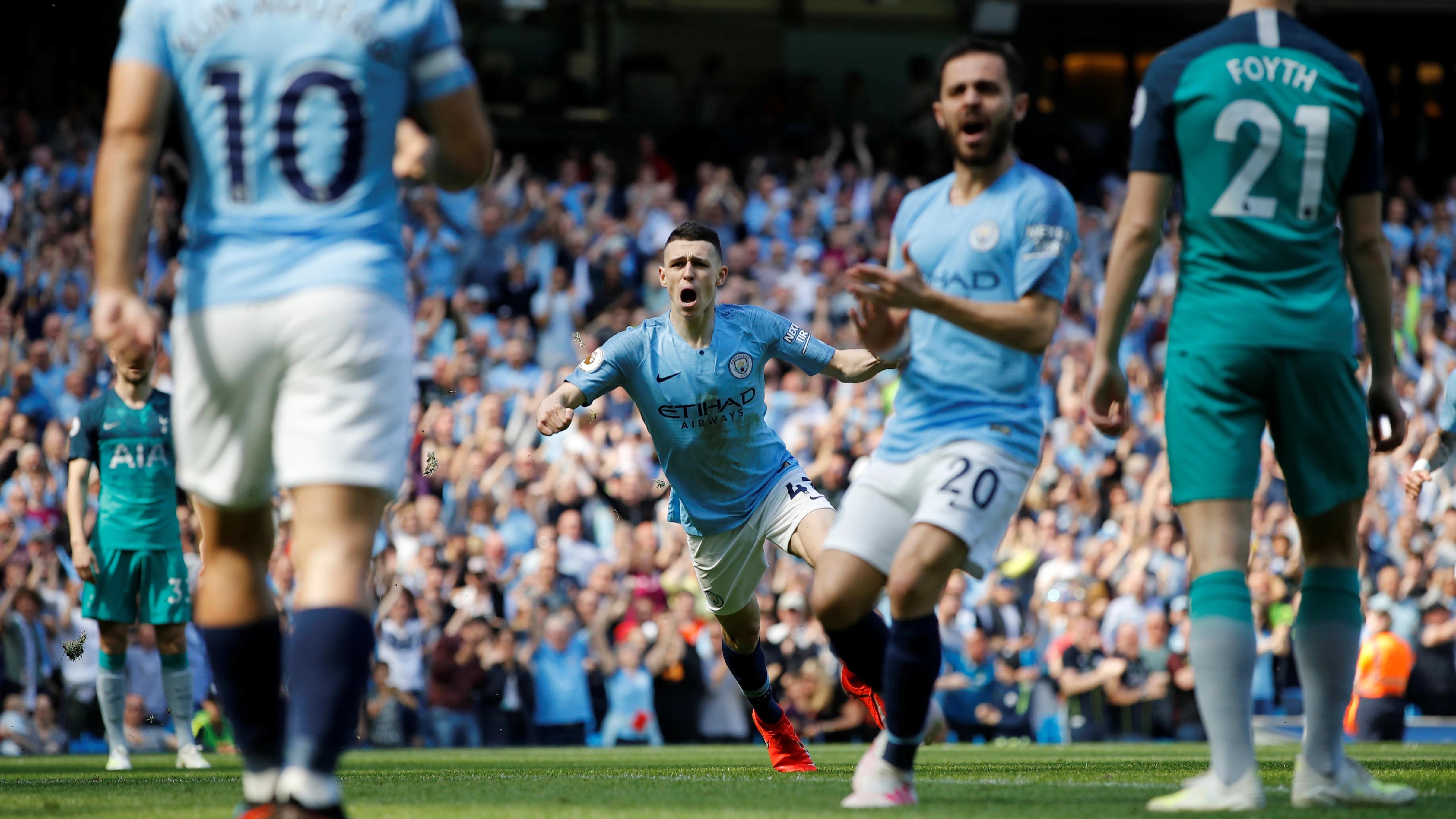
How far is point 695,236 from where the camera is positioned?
27.7ft

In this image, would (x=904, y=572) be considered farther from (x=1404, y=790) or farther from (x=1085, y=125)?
(x=1085, y=125)

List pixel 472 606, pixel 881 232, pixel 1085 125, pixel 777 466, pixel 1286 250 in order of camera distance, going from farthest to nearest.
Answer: pixel 1085 125 < pixel 881 232 < pixel 472 606 < pixel 777 466 < pixel 1286 250

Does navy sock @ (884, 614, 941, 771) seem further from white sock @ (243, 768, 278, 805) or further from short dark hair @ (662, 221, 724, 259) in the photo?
short dark hair @ (662, 221, 724, 259)

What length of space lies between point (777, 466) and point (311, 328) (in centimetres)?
482

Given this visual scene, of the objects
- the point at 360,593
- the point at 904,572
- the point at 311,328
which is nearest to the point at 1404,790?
the point at 904,572

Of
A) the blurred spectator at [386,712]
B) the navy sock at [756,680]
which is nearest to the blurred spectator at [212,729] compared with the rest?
the blurred spectator at [386,712]

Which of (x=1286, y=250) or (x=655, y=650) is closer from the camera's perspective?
(x=1286, y=250)

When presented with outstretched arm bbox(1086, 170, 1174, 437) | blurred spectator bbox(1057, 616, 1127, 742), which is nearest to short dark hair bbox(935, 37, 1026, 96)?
outstretched arm bbox(1086, 170, 1174, 437)

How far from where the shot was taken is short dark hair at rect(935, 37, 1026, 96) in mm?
5496

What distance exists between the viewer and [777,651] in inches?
637

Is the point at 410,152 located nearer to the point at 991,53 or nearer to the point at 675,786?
the point at 991,53

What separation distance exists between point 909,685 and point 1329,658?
4.29ft

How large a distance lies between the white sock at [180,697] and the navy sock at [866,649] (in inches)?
219

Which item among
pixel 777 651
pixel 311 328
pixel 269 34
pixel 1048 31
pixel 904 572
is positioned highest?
pixel 1048 31
